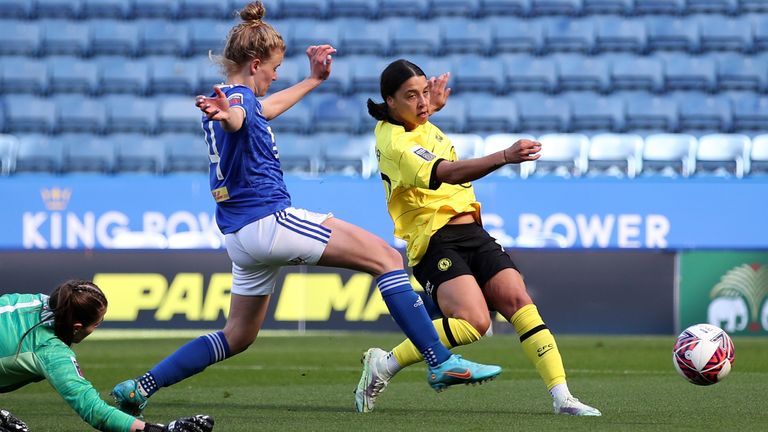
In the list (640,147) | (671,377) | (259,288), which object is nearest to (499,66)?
(640,147)

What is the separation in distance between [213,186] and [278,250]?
0.51 metres

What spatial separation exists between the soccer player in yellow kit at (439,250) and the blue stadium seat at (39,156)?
36.4 feet

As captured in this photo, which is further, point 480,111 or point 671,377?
point 480,111

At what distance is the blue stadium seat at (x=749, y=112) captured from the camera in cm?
1703

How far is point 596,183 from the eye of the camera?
15.1 metres

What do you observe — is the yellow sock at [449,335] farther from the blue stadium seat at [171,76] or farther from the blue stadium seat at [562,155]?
the blue stadium seat at [171,76]

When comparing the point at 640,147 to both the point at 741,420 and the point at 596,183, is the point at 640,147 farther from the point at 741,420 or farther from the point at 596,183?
the point at 741,420

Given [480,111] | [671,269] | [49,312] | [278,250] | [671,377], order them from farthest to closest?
[480,111] < [671,269] < [671,377] < [278,250] < [49,312]

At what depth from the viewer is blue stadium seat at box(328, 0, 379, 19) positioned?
1894 cm

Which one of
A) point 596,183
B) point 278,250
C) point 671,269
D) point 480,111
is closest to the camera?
point 278,250

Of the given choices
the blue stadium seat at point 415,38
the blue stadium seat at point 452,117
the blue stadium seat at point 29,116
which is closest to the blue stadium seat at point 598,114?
the blue stadium seat at point 452,117

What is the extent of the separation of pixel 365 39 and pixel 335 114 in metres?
1.64

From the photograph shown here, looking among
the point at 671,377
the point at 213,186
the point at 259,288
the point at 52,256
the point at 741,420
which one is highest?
the point at 213,186

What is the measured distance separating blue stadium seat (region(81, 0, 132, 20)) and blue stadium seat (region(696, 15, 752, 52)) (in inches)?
347
